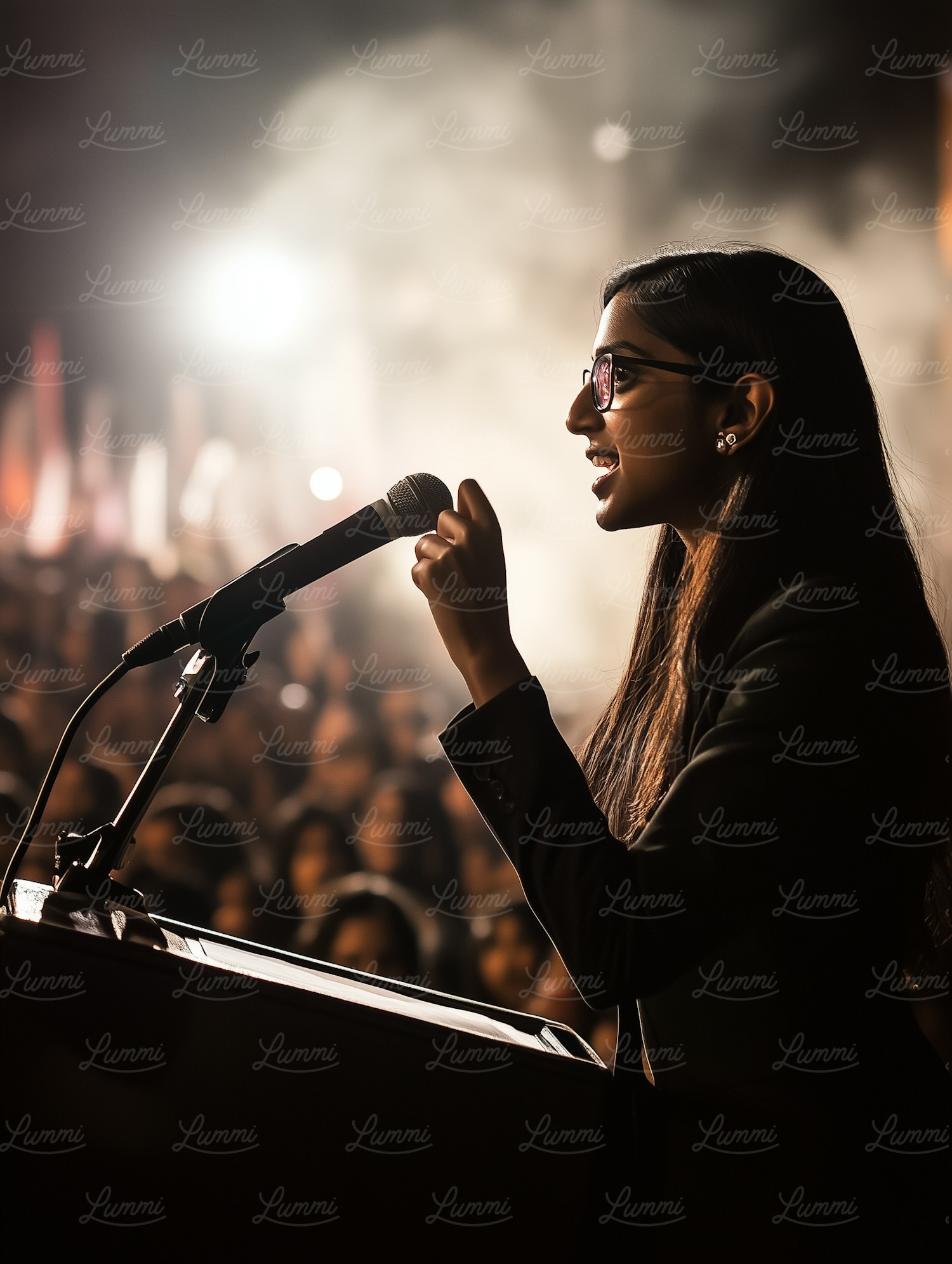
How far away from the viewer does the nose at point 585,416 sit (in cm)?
112

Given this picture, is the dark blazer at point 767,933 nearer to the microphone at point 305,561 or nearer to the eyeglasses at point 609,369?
the microphone at point 305,561

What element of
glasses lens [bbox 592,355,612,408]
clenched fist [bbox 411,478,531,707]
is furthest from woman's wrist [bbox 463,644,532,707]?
glasses lens [bbox 592,355,612,408]

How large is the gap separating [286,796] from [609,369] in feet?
→ 9.21

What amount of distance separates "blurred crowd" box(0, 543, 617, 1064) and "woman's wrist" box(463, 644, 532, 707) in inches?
68.0

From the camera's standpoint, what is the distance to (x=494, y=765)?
0.83m

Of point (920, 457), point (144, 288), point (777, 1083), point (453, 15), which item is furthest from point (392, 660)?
point (777, 1083)

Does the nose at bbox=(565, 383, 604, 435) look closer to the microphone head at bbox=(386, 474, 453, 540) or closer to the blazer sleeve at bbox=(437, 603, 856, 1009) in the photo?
the microphone head at bbox=(386, 474, 453, 540)

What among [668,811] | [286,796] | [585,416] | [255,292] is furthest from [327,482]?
[668,811]

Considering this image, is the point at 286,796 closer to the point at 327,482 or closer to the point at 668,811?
the point at 327,482

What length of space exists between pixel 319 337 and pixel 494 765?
133 inches

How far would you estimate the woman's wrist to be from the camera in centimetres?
86

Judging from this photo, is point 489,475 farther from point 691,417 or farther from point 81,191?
point 691,417

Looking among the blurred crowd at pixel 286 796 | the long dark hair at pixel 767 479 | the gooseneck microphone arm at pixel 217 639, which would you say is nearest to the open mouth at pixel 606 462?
the long dark hair at pixel 767 479

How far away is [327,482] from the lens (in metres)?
4.09
